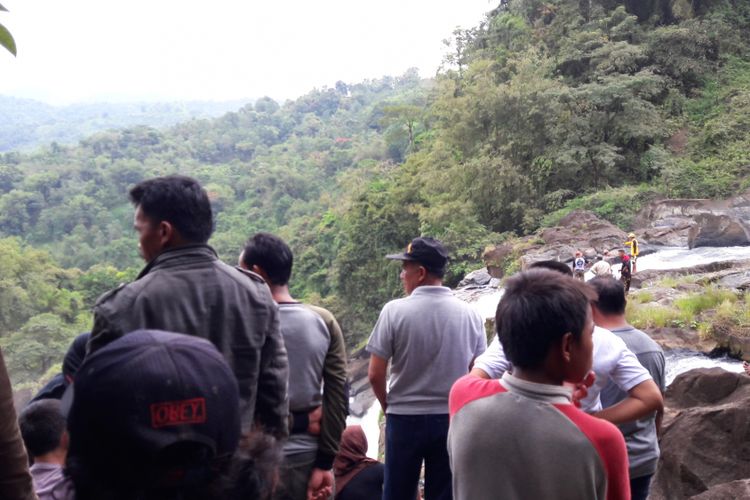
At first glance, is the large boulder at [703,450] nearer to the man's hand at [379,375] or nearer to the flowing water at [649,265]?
the man's hand at [379,375]

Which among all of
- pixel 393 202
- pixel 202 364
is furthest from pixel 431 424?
pixel 393 202

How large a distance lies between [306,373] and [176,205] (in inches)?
36.5

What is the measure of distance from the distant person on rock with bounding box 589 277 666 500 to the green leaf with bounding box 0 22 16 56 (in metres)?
2.12

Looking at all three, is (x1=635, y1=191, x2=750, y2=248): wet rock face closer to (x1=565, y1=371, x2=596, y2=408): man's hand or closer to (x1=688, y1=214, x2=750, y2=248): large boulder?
(x1=688, y1=214, x2=750, y2=248): large boulder

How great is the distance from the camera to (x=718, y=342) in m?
7.87

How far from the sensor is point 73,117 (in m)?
128

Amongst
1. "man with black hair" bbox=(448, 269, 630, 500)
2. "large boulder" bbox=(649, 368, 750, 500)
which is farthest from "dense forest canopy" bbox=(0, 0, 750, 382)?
"man with black hair" bbox=(448, 269, 630, 500)

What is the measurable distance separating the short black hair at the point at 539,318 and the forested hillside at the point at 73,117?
9581 cm

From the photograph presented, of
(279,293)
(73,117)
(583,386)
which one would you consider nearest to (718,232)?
(279,293)

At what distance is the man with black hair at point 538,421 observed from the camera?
1449 millimetres

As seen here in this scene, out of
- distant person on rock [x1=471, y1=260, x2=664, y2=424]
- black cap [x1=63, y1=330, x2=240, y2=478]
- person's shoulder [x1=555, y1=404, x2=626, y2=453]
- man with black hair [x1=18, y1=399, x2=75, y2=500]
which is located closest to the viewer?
black cap [x1=63, y1=330, x2=240, y2=478]

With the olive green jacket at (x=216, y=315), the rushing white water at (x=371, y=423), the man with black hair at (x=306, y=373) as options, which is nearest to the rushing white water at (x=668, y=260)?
the rushing white water at (x=371, y=423)

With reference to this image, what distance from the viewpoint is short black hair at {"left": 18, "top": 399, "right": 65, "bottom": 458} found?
216cm

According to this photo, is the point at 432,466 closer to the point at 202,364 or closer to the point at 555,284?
the point at 555,284
